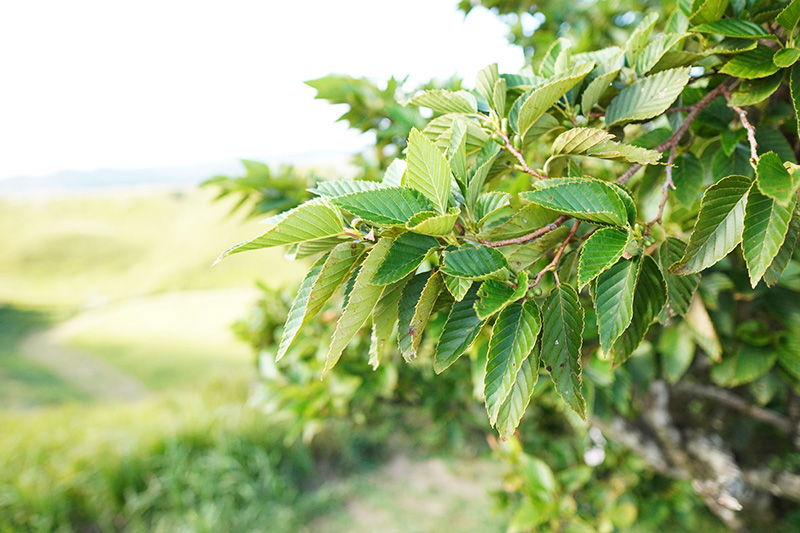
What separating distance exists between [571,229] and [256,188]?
1001 mm

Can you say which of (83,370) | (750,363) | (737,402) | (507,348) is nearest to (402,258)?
(507,348)

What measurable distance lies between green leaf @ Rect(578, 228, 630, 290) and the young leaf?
18 cm

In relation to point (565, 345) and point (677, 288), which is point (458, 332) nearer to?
point (565, 345)

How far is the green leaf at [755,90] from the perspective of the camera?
62cm

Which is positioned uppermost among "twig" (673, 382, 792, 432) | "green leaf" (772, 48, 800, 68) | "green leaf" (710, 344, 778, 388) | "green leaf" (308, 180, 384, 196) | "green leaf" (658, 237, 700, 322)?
"green leaf" (308, 180, 384, 196)

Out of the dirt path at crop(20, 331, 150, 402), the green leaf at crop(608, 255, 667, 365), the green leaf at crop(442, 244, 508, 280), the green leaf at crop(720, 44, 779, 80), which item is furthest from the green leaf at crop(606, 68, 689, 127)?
the dirt path at crop(20, 331, 150, 402)

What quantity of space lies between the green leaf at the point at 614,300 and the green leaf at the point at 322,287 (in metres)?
0.28

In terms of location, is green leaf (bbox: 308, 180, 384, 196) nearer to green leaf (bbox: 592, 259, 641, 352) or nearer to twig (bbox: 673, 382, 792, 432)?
green leaf (bbox: 592, 259, 641, 352)

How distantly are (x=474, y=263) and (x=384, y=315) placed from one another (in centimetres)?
13

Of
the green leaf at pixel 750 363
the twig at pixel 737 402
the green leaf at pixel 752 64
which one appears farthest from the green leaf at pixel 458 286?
the twig at pixel 737 402

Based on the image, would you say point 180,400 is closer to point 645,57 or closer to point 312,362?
point 312,362

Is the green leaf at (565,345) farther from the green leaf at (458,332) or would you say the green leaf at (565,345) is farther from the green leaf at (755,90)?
the green leaf at (755,90)

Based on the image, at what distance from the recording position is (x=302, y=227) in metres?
0.45

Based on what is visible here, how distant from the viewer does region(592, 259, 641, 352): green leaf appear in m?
0.50
